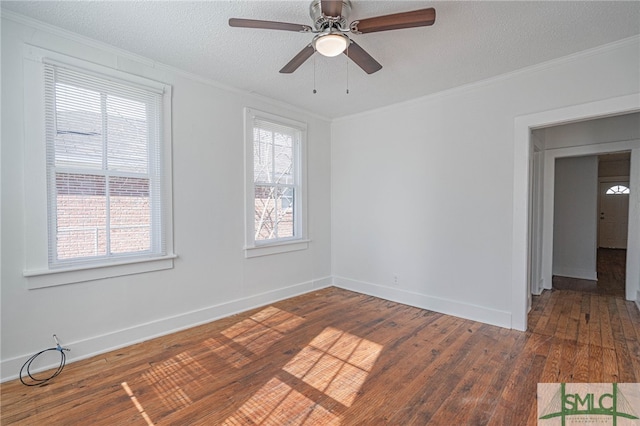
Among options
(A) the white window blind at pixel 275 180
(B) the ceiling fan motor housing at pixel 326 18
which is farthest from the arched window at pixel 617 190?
(B) the ceiling fan motor housing at pixel 326 18

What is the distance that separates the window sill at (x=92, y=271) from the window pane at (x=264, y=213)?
117 cm

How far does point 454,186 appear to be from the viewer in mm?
3580

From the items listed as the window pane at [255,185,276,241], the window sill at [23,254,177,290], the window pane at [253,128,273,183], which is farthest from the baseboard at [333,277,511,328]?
the window sill at [23,254,177,290]

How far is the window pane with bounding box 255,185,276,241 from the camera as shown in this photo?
13.0 ft

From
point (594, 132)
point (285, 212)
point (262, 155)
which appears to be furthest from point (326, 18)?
point (594, 132)

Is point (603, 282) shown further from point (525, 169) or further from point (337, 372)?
point (337, 372)

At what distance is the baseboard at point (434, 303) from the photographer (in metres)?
3.28

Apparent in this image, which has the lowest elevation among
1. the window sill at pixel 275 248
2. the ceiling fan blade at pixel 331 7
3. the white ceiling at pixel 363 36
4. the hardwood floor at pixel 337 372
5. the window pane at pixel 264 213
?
the hardwood floor at pixel 337 372

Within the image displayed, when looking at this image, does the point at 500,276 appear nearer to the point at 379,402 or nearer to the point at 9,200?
the point at 379,402

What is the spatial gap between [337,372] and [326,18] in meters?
2.59

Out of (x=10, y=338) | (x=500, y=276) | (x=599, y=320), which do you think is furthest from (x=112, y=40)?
(x=599, y=320)

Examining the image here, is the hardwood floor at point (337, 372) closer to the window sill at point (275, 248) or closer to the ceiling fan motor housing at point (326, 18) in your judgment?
the window sill at point (275, 248)

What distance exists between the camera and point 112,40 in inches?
100

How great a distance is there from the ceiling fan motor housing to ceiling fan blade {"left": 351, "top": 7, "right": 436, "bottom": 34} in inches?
5.3
